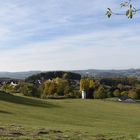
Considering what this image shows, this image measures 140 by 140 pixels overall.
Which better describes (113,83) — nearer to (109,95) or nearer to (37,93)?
(109,95)

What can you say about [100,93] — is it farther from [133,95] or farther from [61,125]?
[61,125]

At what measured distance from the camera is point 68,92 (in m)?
151

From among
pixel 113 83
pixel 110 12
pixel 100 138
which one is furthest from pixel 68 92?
pixel 110 12

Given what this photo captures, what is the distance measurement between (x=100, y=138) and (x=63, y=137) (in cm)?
202

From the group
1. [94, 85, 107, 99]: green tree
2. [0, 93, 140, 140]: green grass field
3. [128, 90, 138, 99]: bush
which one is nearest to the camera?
[0, 93, 140, 140]: green grass field

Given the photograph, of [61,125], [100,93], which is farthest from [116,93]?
[61,125]

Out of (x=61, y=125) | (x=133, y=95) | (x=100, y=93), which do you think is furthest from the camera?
(x=133, y=95)

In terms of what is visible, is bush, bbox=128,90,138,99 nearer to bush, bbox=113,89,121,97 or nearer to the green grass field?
bush, bbox=113,89,121,97

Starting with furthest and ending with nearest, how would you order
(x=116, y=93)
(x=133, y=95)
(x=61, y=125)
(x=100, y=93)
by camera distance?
(x=116, y=93)
(x=133, y=95)
(x=100, y=93)
(x=61, y=125)

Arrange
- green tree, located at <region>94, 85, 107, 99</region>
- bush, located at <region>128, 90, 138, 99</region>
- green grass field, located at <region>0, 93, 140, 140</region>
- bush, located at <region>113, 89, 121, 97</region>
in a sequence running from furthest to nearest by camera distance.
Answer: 1. bush, located at <region>113, 89, 121, 97</region>
2. bush, located at <region>128, 90, 138, 99</region>
3. green tree, located at <region>94, 85, 107, 99</region>
4. green grass field, located at <region>0, 93, 140, 140</region>

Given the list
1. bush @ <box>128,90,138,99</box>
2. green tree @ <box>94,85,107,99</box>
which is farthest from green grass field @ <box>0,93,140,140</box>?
bush @ <box>128,90,138,99</box>

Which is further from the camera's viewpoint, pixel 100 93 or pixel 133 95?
pixel 133 95

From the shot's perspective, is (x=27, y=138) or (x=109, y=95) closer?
(x=27, y=138)

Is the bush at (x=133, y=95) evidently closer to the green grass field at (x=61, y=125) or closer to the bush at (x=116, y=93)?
the bush at (x=116, y=93)
